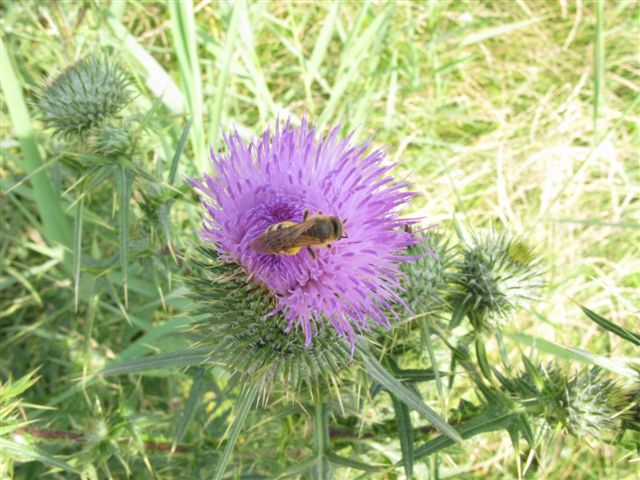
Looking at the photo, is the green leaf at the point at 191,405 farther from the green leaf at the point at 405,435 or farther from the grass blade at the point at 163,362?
the green leaf at the point at 405,435

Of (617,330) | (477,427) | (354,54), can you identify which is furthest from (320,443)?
(354,54)

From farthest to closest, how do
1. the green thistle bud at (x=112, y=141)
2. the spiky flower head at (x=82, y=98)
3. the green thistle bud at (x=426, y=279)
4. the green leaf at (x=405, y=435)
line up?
the spiky flower head at (x=82, y=98)
the green thistle bud at (x=112, y=141)
the green thistle bud at (x=426, y=279)
the green leaf at (x=405, y=435)

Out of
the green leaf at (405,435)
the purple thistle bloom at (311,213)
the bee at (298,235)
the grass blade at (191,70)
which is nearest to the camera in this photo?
the bee at (298,235)

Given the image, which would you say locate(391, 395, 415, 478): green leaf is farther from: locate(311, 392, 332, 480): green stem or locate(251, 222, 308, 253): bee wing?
locate(251, 222, 308, 253): bee wing

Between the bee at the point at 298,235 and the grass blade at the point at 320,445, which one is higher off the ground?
the bee at the point at 298,235

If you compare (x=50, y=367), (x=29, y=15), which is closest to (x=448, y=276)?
(x=50, y=367)

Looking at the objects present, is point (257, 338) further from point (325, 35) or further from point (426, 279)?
point (325, 35)

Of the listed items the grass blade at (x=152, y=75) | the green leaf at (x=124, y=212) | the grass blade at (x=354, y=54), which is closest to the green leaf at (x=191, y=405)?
the green leaf at (x=124, y=212)
